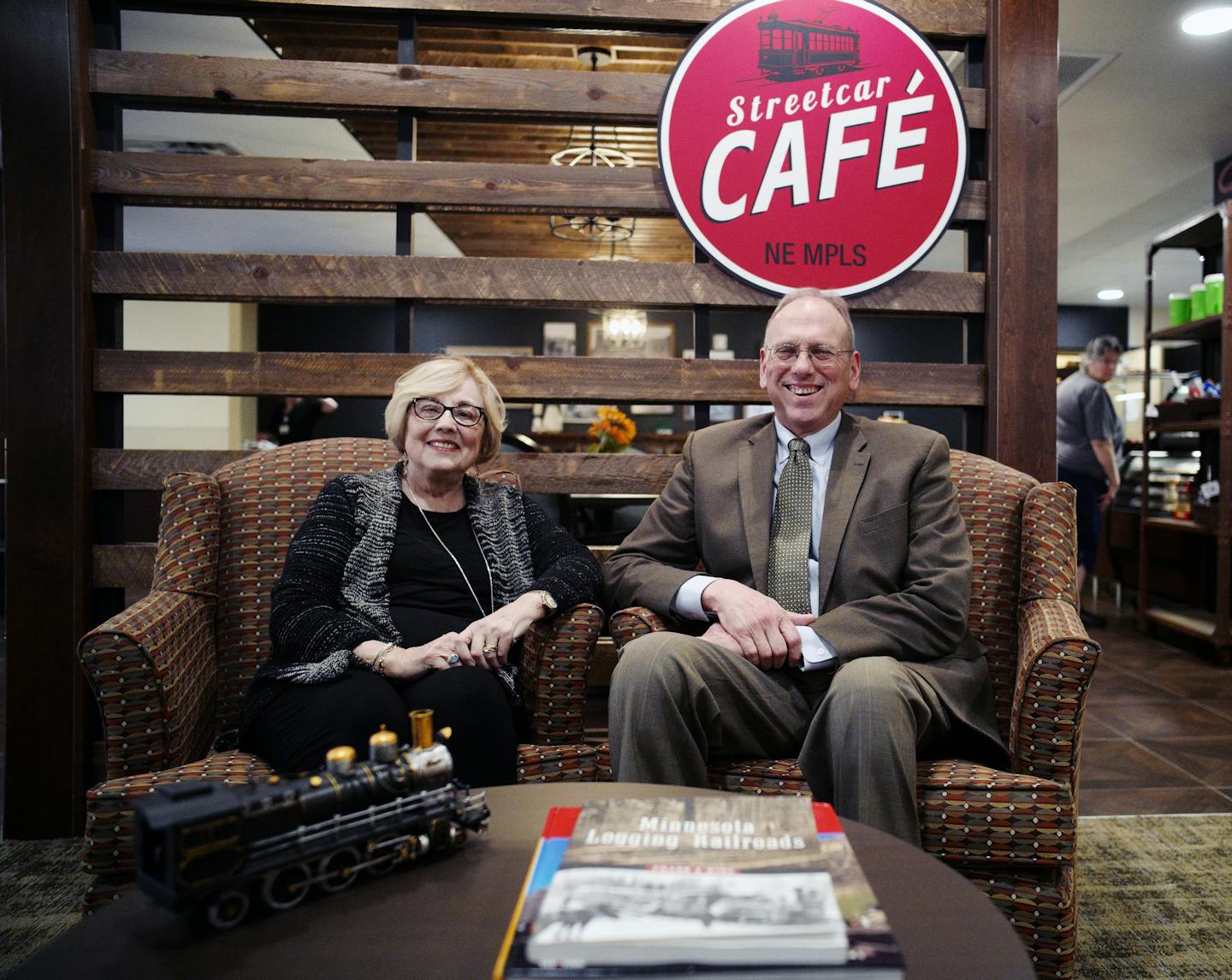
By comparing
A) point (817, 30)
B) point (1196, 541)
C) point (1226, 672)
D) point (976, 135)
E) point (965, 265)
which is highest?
point (817, 30)

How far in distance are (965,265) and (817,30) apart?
30.3 inches

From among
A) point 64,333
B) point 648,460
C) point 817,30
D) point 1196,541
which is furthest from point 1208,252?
point 64,333

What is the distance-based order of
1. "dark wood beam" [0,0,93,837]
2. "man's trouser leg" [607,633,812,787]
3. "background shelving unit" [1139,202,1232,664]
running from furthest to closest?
1. "background shelving unit" [1139,202,1232,664]
2. "dark wood beam" [0,0,93,837]
3. "man's trouser leg" [607,633,812,787]

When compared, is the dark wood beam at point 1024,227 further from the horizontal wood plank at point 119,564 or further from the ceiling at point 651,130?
the horizontal wood plank at point 119,564

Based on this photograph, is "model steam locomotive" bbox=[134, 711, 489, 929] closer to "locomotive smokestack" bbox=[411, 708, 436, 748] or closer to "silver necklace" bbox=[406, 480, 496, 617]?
"locomotive smokestack" bbox=[411, 708, 436, 748]

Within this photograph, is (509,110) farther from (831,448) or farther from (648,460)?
(831,448)

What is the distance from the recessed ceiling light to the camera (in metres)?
3.82

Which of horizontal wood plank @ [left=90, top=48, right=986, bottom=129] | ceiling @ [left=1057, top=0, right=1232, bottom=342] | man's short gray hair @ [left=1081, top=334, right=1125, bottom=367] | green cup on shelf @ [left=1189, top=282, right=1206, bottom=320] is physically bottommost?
man's short gray hair @ [left=1081, top=334, right=1125, bottom=367]

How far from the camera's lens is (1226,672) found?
4.02 metres

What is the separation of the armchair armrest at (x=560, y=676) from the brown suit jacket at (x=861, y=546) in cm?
18

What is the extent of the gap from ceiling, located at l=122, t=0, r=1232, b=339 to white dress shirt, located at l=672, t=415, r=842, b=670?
108cm

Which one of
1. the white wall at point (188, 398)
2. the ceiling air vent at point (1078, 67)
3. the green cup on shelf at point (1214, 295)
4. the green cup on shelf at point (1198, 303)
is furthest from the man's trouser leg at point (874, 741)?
the white wall at point (188, 398)

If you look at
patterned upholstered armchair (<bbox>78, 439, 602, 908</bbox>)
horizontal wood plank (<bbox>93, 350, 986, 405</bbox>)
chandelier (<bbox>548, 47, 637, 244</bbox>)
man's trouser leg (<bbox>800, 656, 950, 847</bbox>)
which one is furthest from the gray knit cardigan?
chandelier (<bbox>548, 47, 637, 244</bbox>)

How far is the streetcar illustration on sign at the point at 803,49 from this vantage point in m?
2.34
